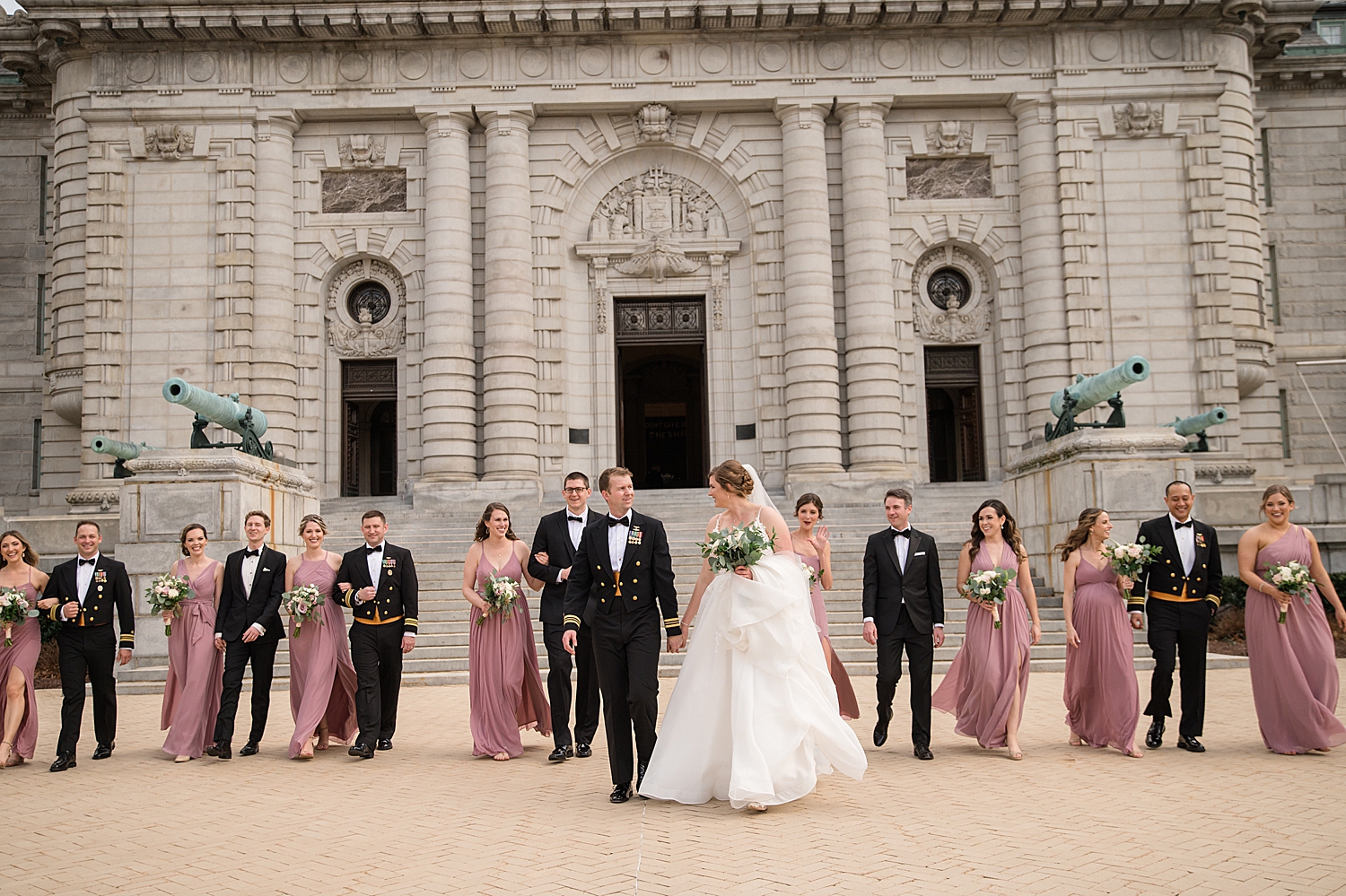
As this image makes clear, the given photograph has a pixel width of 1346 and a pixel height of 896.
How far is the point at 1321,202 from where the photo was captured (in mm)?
30375

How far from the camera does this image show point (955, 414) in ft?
92.2

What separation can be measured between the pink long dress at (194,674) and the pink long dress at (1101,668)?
748 centimetres

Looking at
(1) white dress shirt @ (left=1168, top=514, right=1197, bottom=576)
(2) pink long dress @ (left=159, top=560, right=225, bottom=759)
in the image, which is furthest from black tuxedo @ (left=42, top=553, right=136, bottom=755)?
(1) white dress shirt @ (left=1168, top=514, right=1197, bottom=576)

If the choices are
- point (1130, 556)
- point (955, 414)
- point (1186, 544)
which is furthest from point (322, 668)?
point (955, 414)

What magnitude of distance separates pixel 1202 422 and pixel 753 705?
1661 cm

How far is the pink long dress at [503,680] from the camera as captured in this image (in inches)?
390

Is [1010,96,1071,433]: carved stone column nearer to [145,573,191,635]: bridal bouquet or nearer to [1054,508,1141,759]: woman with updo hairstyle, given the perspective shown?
[1054,508,1141,759]: woman with updo hairstyle

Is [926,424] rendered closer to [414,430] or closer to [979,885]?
[414,430]

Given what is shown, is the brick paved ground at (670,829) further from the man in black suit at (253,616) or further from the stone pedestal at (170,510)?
the stone pedestal at (170,510)

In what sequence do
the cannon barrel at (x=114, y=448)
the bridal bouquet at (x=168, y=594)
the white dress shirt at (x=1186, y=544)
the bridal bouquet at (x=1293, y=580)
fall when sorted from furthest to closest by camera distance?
1. the cannon barrel at (x=114, y=448)
2. the bridal bouquet at (x=168, y=594)
3. the white dress shirt at (x=1186, y=544)
4. the bridal bouquet at (x=1293, y=580)

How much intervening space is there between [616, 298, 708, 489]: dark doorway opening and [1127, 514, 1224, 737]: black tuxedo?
16.8m

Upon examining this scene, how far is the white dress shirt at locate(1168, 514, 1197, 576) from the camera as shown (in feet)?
33.3

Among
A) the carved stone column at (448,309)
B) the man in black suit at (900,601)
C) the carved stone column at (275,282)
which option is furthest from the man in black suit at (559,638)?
the carved stone column at (275,282)

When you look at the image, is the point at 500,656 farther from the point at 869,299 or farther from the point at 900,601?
the point at 869,299
